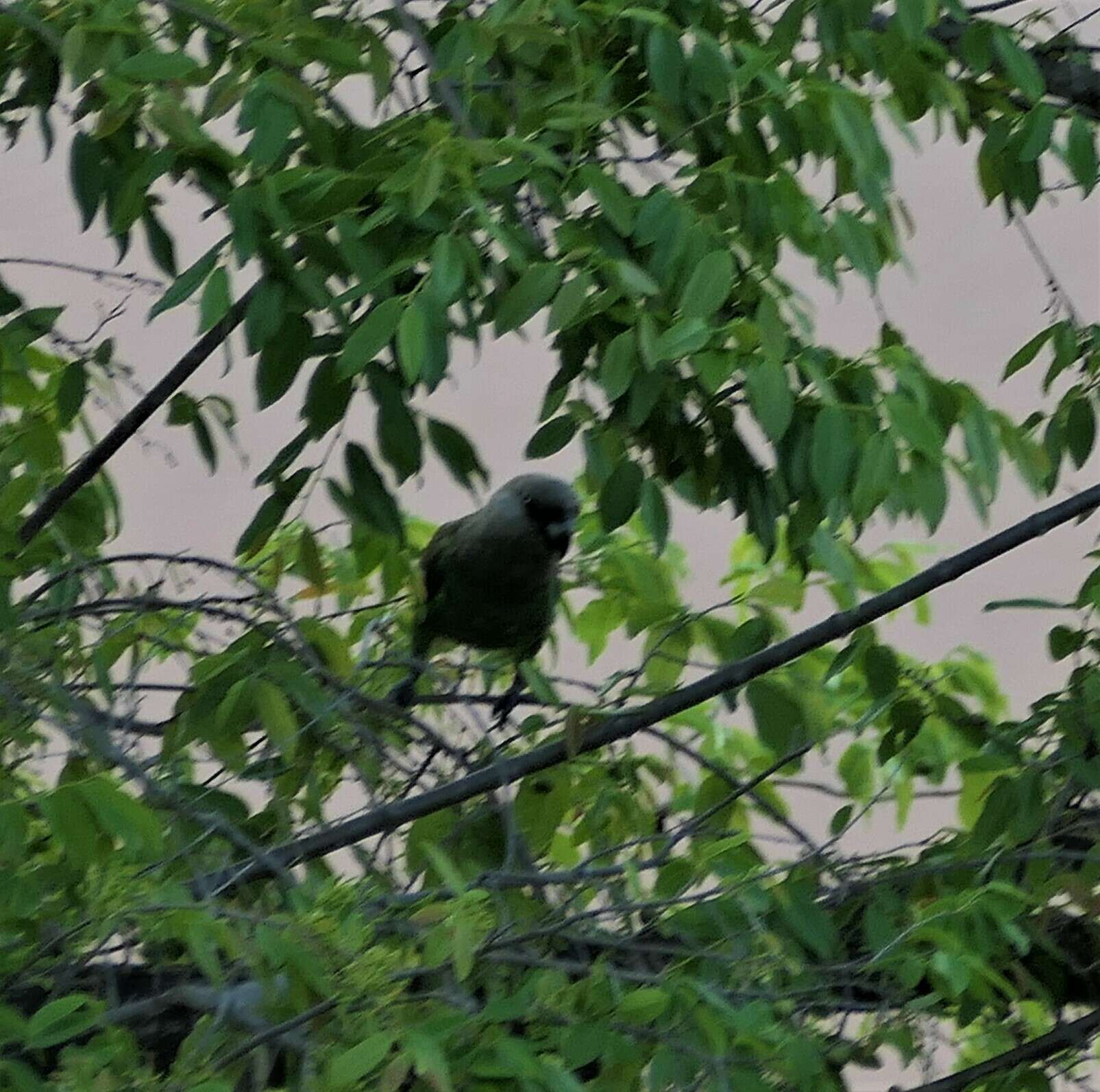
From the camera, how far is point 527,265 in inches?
42.6

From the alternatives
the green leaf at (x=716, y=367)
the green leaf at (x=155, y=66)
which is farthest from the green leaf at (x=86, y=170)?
the green leaf at (x=716, y=367)

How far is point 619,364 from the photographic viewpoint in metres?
1.06

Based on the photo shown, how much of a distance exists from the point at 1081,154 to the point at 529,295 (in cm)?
61

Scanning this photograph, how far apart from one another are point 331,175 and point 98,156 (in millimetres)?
209

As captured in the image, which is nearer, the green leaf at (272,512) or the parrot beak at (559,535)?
the green leaf at (272,512)

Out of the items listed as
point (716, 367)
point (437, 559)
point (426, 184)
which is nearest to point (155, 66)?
point (426, 184)

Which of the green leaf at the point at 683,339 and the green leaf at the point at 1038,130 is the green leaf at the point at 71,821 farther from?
the green leaf at the point at 1038,130

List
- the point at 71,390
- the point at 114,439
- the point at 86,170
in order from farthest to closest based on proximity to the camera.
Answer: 1. the point at 114,439
2. the point at 71,390
3. the point at 86,170

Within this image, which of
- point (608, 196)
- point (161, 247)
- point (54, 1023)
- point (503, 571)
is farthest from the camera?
point (503, 571)

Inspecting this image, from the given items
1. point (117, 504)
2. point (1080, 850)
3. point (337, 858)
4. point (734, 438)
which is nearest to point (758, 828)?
point (337, 858)

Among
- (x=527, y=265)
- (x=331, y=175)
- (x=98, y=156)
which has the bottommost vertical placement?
(x=527, y=265)

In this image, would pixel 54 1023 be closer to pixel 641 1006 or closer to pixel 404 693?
pixel 641 1006

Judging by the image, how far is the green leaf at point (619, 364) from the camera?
1.05 meters

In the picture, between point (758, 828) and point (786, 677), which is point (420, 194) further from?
point (758, 828)
